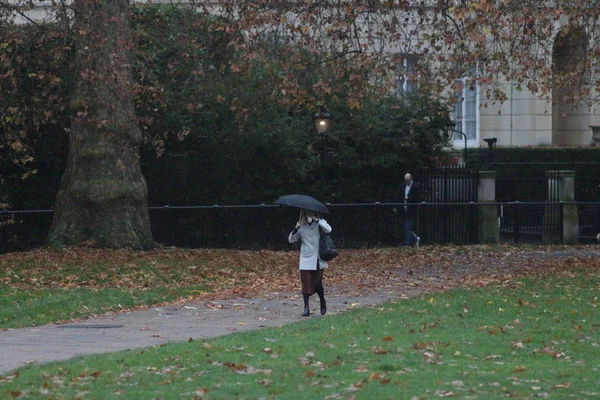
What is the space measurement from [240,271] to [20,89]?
7.45m

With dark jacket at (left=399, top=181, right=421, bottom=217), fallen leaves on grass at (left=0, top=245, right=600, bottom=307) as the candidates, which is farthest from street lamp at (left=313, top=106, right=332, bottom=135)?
fallen leaves on grass at (left=0, top=245, right=600, bottom=307)

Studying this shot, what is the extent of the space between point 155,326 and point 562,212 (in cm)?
1693

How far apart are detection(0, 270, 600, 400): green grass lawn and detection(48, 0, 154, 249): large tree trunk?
934 cm

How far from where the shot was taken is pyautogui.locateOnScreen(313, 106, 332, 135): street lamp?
25641 millimetres

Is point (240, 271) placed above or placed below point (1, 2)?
below

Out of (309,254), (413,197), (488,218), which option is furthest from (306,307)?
(488,218)

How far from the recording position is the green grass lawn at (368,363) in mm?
8711

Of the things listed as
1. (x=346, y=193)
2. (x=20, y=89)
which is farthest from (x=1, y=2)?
(x=346, y=193)

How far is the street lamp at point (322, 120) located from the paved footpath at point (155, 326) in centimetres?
935

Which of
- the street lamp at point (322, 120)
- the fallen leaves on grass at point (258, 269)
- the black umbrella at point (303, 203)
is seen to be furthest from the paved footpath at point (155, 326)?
the street lamp at point (322, 120)

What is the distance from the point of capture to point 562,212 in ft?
92.2

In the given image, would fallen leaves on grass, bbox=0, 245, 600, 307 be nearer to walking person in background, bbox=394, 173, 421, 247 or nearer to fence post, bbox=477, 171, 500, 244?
walking person in background, bbox=394, 173, 421, 247

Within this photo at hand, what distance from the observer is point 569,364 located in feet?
32.5

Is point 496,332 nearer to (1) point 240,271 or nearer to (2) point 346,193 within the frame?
(1) point 240,271
